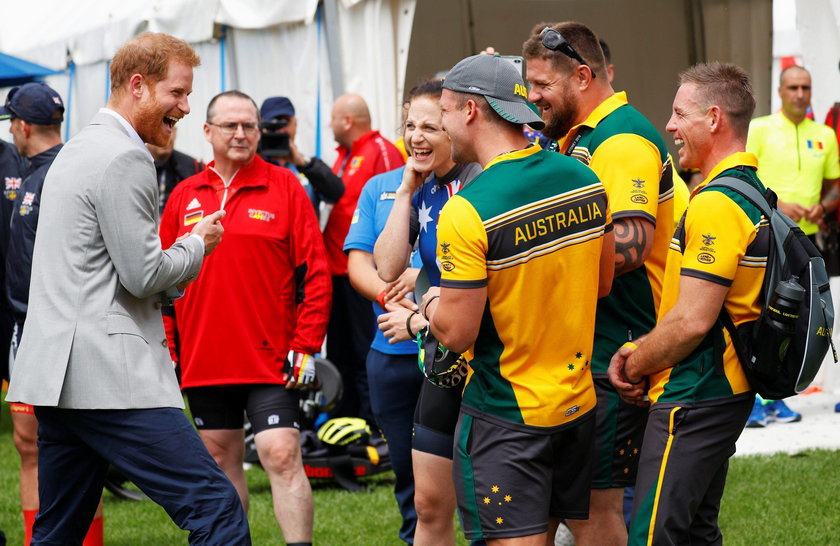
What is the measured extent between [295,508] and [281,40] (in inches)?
210

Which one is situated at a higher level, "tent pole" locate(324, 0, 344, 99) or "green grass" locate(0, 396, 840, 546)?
"tent pole" locate(324, 0, 344, 99)

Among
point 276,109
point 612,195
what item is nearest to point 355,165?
point 276,109

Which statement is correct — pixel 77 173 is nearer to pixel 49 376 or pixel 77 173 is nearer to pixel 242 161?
pixel 49 376

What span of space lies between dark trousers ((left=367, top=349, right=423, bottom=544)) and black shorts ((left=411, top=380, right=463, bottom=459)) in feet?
1.71

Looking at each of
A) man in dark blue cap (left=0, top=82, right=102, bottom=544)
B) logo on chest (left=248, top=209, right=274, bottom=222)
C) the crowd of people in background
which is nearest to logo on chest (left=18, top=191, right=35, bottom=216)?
man in dark blue cap (left=0, top=82, right=102, bottom=544)

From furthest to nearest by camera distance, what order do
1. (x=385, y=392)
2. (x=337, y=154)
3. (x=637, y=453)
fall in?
(x=337, y=154) → (x=385, y=392) → (x=637, y=453)

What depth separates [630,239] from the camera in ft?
12.3

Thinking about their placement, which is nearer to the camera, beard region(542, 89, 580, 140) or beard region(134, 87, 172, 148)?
beard region(134, 87, 172, 148)

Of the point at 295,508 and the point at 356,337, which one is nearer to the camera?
the point at 295,508

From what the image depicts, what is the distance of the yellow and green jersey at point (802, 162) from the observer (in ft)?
27.3

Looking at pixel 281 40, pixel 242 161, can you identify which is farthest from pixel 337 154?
pixel 242 161

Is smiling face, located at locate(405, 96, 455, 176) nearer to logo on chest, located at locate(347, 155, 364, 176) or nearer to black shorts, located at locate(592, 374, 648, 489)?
black shorts, located at locate(592, 374, 648, 489)

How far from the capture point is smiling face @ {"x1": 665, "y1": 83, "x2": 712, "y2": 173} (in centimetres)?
366

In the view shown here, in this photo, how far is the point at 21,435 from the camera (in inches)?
225
